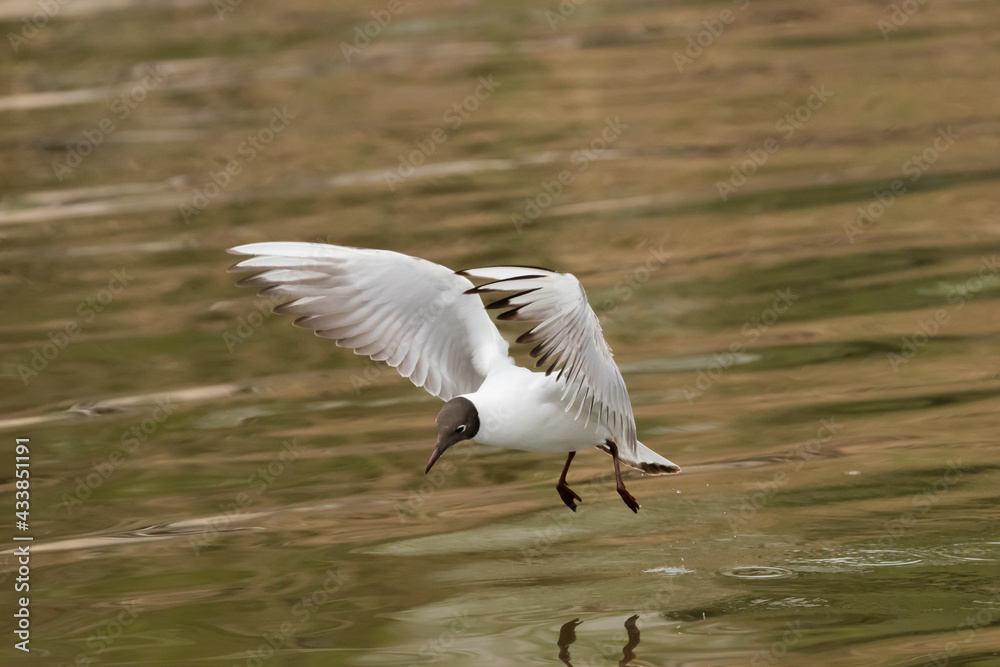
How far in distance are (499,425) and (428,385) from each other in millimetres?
757

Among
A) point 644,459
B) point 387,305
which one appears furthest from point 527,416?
point 387,305

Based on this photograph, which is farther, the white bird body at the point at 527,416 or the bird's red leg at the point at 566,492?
the bird's red leg at the point at 566,492

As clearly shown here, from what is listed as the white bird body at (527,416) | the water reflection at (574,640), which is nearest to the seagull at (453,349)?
the white bird body at (527,416)

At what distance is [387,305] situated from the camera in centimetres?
692

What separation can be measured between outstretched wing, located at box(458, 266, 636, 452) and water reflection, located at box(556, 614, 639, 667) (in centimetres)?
89

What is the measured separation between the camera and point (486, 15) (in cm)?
2045

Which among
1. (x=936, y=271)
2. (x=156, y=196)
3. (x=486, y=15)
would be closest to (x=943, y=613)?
(x=936, y=271)

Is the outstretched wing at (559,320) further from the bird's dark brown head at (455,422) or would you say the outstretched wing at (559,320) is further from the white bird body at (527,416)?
the bird's dark brown head at (455,422)

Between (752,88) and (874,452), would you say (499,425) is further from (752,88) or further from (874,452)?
(752,88)

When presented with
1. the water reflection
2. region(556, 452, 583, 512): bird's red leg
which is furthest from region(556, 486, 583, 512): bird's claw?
the water reflection

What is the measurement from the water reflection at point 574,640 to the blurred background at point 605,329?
2 cm

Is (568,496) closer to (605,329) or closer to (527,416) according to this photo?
(527,416)

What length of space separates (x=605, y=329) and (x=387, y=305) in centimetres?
326

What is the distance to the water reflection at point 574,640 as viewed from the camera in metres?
6.04
